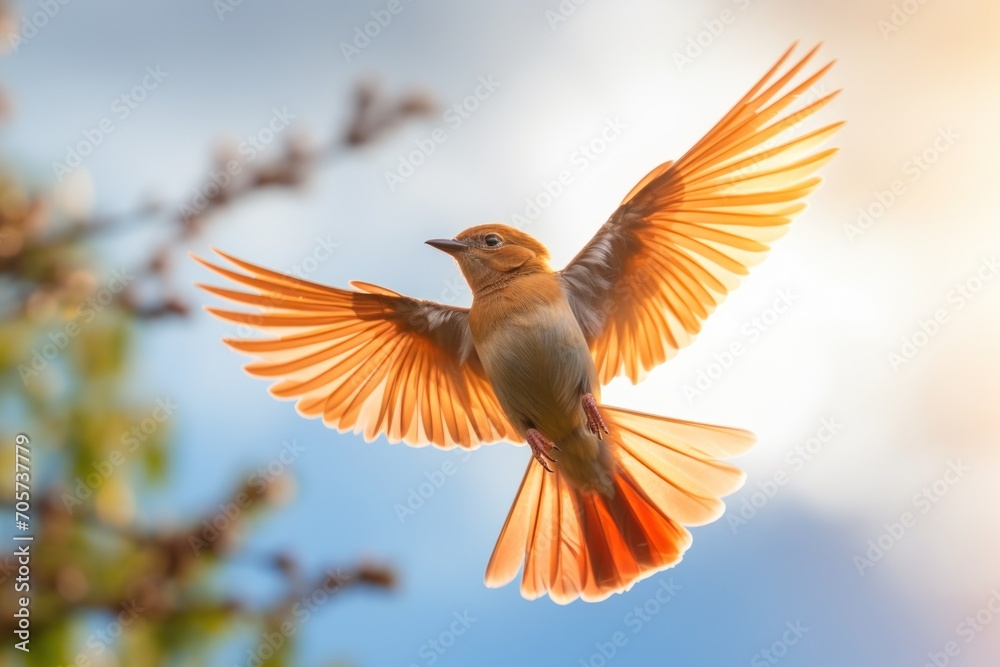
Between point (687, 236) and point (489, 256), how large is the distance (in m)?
0.80

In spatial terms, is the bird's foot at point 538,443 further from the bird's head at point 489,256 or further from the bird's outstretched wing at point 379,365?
the bird's head at point 489,256

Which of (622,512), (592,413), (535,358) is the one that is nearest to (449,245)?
(535,358)

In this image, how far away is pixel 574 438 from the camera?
3619 millimetres

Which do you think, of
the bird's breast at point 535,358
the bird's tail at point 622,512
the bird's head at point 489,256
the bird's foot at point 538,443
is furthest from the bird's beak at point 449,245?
the bird's tail at point 622,512

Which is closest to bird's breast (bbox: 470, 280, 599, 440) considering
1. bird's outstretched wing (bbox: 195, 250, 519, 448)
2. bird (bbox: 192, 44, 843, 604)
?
bird (bbox: 192, 44, 843, 604)

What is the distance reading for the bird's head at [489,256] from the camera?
3.63 m

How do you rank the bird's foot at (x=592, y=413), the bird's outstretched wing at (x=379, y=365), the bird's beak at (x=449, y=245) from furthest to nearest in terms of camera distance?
the bird's outstretched wing at (x=379, y=365), the bird's beak at (x=449, y=245), the bird's foot at (x=592, y=413)

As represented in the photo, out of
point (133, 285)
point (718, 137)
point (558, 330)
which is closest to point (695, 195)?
point (718, 137)

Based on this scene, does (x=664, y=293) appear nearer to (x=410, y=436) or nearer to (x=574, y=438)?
(x=574, y=438)

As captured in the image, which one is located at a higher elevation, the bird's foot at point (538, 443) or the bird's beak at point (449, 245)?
the bird's beak at point (449, 245)

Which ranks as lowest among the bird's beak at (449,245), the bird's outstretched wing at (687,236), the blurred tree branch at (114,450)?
the blurred tree branch at (114,450)

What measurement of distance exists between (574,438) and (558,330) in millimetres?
478

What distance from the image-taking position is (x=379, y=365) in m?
4.07

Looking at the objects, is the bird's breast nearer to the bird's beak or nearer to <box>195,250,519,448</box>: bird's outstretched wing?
the bird's beak
